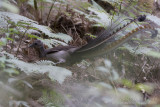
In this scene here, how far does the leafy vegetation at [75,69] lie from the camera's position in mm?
1304

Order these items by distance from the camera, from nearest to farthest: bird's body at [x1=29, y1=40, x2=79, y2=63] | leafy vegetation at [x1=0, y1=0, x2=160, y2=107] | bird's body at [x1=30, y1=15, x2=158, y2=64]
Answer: leafy vegetation at [x1=0, y1=0, x2=160, y2=107], bird's body at [x1=30, y1=15, x2=158, y2=64], bird's body at [x1=29, y1=40, x2=79, y2=63]

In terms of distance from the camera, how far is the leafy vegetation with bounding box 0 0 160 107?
1.30 metres

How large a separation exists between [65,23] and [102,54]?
2.38 m

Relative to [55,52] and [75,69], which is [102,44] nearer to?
[75,69]

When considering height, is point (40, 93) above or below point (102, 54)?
below

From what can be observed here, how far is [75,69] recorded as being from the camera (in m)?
2.58

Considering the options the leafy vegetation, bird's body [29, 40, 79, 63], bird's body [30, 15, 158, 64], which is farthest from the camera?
bird's body [29, 40, 79, 63]

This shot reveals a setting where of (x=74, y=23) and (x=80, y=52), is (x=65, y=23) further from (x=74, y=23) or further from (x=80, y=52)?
(x=80, y=52)

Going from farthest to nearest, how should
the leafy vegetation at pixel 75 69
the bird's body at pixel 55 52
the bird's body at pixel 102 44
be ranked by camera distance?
the bird's body at pixel 55 52, the bird's body at pixel 102 44, the leafy vegetation at pixel 75 69

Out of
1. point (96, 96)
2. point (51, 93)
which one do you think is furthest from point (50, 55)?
point (96, 96)

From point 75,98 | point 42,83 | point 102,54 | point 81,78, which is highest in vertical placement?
point 102,54

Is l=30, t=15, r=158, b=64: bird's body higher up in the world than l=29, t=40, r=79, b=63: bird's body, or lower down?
higher up

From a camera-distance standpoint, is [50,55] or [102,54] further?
[50,55]

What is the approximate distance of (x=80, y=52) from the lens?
2.07 metres
